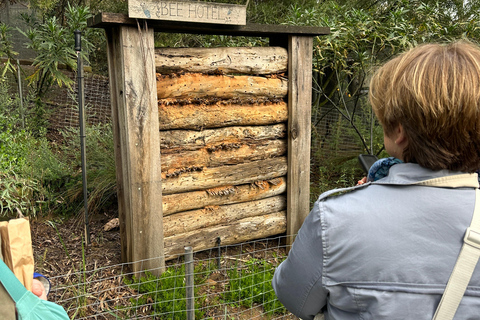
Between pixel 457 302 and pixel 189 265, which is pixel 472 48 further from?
pixel 189 265

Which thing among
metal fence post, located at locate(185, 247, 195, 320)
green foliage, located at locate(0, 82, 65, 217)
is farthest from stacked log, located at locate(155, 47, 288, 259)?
green foliage, located at locate(0, 82, 65, 217)

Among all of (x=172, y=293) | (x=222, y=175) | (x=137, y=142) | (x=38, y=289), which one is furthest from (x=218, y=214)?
(x=38, y=289)

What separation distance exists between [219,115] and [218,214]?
33.7 inches

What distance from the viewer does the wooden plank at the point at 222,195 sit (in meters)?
3.46

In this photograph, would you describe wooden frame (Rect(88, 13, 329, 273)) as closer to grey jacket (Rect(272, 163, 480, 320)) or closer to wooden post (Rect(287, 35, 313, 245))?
wooden post (Rect(287, 35, 313, 245))

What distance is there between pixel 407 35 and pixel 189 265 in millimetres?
3610

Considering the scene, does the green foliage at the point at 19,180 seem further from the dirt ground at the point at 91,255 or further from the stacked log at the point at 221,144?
the stacked log at the point at 221,144

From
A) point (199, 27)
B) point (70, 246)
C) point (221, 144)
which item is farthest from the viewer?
point (70, 246)

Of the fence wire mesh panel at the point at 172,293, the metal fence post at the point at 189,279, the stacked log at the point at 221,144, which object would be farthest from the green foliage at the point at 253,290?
the metal fence post at the point at 189,279

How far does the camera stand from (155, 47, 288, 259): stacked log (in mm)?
3359

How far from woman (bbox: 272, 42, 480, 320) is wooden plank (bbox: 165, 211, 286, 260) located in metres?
2.46

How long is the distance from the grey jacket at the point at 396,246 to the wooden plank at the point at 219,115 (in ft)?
7.62

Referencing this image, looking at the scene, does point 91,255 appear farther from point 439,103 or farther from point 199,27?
point 439,103

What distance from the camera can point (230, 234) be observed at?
3.85m
